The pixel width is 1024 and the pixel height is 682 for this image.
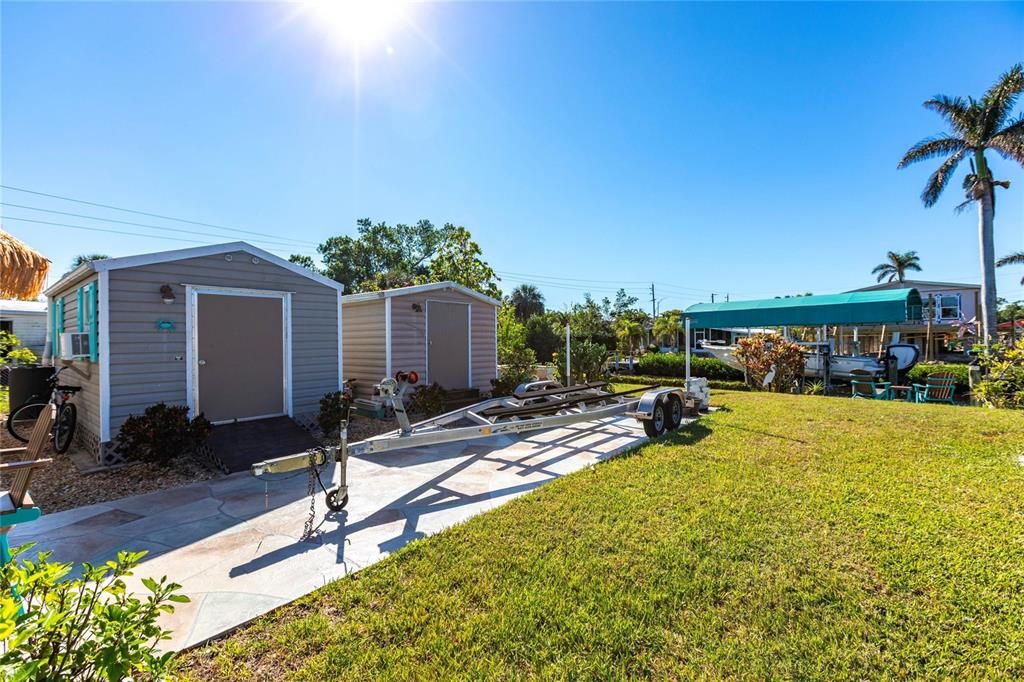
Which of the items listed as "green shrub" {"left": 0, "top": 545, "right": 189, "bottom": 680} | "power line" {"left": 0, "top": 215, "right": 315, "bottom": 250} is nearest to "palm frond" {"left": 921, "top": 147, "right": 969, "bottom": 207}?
"green shrub" {"left": 0, "top": 545, "right": 189, "bottom": 680}

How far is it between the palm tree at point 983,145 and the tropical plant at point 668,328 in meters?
18.1

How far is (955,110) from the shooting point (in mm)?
16953

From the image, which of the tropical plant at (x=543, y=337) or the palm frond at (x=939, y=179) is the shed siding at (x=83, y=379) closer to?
the tropical plant at (x=543, y=337)

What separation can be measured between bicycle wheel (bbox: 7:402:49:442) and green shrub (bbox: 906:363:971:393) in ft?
67.9

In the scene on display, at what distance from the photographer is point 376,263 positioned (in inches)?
1683

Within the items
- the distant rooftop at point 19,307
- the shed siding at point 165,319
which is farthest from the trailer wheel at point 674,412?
the distant rooftop at point 19,307

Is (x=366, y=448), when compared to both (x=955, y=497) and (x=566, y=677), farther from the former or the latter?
(x=955, y=497)

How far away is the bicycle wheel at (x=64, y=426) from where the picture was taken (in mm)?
6699

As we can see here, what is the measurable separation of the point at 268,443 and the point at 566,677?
5.69m

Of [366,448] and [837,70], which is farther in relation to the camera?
[837,70]

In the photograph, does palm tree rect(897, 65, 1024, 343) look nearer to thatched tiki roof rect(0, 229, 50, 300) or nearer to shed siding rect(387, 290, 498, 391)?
shed siding rect(387, 290, 498, 391)

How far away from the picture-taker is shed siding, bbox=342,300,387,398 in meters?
9.59

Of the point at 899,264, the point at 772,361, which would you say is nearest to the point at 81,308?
the point at 772,361

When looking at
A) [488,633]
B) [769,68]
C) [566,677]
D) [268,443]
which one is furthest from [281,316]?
[769,68]
